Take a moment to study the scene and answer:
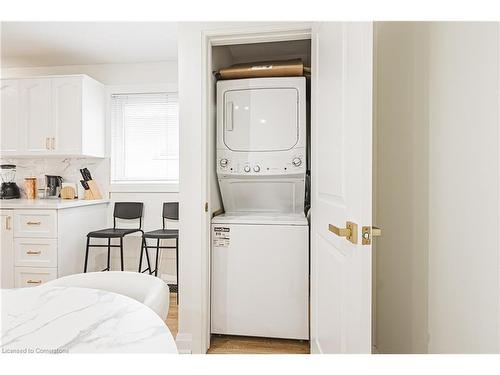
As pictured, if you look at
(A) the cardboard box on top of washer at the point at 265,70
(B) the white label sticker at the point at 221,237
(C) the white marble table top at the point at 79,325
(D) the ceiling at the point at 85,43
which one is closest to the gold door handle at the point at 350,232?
(C) the white marble table top at the point at 79,325

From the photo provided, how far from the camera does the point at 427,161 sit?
118 centimetres

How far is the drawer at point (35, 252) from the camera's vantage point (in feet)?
9.23

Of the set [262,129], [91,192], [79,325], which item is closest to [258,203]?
[262,129]

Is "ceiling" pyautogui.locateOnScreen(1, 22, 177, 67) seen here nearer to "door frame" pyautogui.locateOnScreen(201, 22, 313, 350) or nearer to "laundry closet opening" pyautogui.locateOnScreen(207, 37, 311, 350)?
"laundry closet opening" pyautogui.locateOnScreen(207, 37, 311, 350)

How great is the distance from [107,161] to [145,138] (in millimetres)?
489

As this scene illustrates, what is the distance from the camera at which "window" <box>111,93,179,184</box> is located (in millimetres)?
3432

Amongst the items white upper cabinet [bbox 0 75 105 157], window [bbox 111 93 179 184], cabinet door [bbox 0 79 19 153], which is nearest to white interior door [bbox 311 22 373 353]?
window [bbox 111 93 179 184]

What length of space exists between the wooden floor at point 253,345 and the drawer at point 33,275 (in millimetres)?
1640

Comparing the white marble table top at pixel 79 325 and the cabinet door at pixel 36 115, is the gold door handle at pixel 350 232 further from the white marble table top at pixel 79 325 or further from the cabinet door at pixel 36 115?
the cabinet door at pixel 36 115

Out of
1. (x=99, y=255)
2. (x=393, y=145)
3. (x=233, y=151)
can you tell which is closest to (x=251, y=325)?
(x=233, y=151)

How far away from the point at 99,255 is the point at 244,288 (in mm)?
2063

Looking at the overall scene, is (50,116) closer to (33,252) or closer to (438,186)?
(33,252)

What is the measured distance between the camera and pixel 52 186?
341 centimetres
